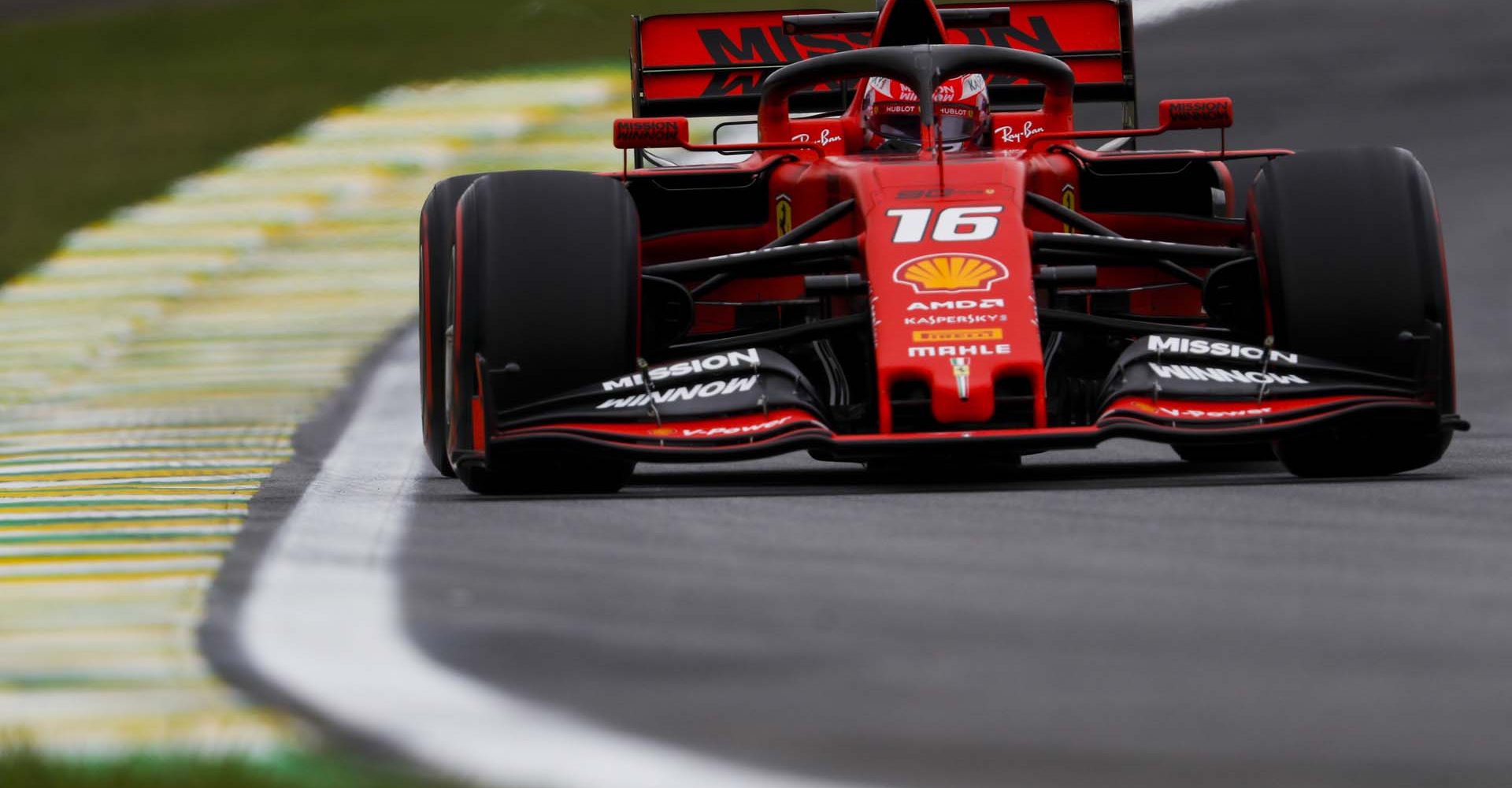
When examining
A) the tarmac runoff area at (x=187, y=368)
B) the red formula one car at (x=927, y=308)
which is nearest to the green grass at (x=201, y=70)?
the tarmac runoff area at (x=187, y=368)

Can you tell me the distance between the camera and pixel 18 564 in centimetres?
584

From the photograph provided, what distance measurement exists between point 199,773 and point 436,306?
4.95 metres

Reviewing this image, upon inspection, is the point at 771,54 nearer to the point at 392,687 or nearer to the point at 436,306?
the point at 436,306

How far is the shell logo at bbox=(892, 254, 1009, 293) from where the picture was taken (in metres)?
7.32

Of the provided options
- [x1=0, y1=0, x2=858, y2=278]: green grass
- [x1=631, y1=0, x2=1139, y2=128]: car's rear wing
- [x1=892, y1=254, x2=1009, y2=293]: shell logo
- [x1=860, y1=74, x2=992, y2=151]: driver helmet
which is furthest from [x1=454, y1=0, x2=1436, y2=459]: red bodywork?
[x1=0, y1=0, x2=858, y2=278]: green grass

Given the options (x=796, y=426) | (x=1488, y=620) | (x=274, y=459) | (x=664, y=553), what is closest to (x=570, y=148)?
(x=274, y=459)

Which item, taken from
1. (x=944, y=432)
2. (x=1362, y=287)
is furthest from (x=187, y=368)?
(x=1362, y=287)

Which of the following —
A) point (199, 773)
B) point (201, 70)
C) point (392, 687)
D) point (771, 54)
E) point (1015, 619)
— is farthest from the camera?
point (201, 70)

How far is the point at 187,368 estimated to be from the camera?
42.4 feet

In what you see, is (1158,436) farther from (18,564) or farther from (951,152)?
(18,564)

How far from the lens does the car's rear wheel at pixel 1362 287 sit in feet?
24.1

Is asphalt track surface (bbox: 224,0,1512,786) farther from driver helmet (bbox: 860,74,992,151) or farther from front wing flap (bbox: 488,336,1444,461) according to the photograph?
driver helmet (bbox: 860,74,992,151)

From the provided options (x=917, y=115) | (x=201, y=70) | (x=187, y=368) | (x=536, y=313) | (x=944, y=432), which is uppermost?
(x=917, y=115)

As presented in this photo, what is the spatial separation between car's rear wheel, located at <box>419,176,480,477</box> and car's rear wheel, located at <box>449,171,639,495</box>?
0.67 meters
